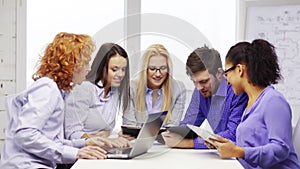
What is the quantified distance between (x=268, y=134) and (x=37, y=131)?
2.98ft

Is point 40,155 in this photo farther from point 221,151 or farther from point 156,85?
point 221,151

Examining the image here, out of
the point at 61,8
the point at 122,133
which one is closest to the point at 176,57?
the point at 122,133

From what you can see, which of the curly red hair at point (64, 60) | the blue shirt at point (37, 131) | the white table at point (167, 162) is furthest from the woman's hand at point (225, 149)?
the curly red hair at point (64, 60)

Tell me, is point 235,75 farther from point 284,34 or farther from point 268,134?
point 284,34

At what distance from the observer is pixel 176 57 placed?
5.32ft

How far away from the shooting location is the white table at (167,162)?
131 cm

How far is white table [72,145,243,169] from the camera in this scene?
4.31 feet

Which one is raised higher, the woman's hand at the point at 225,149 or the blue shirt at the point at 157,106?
the blue shirt at the point at 157,106

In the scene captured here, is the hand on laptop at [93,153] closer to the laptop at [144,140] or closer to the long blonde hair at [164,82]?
the laptop at [144,140]

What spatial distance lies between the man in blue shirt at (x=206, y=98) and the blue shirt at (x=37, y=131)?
0.44 meters

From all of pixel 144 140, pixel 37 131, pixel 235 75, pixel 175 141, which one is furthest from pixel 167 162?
pixel 235 75

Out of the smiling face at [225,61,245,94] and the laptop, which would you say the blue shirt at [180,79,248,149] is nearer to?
the smiling face at [225,61,245,94]

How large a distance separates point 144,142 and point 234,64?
2.20 ft

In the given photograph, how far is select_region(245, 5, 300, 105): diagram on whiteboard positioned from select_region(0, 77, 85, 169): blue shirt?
1683 millimetres
